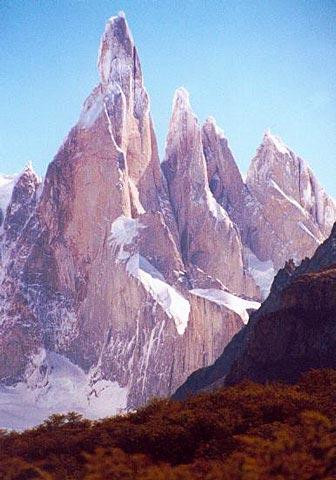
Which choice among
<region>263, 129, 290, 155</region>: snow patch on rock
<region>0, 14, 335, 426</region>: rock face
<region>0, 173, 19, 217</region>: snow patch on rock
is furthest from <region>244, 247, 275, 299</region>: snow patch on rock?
<region>0, 173, 19, 217</region>: snow patch on rock

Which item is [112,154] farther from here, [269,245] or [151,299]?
[269,245]

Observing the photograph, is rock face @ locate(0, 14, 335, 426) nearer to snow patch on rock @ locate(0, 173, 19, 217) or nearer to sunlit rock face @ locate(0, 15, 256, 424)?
sunlit rock face @ locate(0, 15, 256, 424)

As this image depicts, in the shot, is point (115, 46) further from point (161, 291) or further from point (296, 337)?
point (296, 337)

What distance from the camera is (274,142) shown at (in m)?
108

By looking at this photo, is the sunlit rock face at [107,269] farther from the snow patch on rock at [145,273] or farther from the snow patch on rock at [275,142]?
the snow patch on rock at [275,142]

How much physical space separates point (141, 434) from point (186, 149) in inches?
3572

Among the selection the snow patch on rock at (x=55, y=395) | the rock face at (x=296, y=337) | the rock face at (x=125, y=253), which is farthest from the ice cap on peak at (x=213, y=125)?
the rock face at (x=296, y=337)

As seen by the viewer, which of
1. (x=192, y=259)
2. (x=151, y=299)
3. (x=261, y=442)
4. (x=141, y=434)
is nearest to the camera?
(x=261, y=442)

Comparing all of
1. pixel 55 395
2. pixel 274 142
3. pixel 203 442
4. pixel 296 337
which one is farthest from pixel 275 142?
pixel 203 442

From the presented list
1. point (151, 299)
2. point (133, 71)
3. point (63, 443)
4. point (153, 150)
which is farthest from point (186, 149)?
point (63, 443)

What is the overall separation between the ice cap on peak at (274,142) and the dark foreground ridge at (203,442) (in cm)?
9654

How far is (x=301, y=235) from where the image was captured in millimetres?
105750

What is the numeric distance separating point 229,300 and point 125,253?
44.2ft

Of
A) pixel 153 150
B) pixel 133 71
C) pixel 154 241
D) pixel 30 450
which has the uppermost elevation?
pixel 133 71
